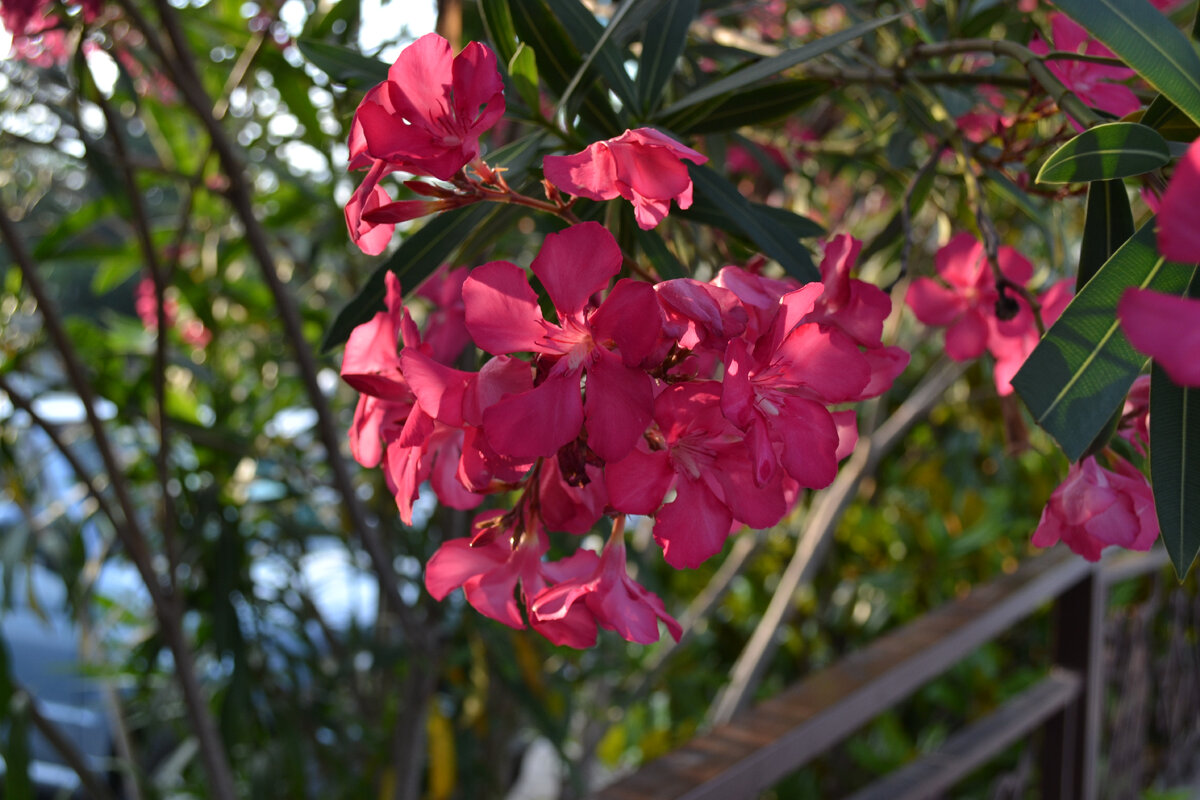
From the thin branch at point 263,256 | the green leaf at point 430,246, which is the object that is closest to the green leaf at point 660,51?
the green leaf at point 430,246

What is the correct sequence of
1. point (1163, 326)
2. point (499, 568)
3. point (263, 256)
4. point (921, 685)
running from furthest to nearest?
point (921, 685)
point (263, 256)
point (499, 568)
point (1163, 326)

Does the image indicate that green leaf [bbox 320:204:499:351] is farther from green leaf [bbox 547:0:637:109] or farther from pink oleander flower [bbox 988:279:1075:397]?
pink oleander flower [bbox 988:279:1075:397]

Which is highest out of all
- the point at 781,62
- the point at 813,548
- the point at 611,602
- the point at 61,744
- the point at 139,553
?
the point at 781,62

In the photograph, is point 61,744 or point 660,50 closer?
point 660,50

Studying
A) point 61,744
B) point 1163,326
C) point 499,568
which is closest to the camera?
point 1163,326

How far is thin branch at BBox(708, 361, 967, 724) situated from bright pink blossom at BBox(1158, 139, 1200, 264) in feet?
4.48

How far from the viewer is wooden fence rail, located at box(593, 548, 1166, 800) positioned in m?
0.93

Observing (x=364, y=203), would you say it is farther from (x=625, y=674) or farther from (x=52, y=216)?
(x=52, y=216)

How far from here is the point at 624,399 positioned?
35cm

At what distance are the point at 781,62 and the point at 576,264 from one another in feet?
0.60

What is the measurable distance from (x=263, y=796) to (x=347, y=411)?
692 mm

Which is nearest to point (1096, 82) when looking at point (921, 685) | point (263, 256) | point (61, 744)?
point (263, 256)

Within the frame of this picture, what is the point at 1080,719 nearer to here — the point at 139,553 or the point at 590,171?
the point at 139,553

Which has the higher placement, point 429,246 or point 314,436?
point 429,246
